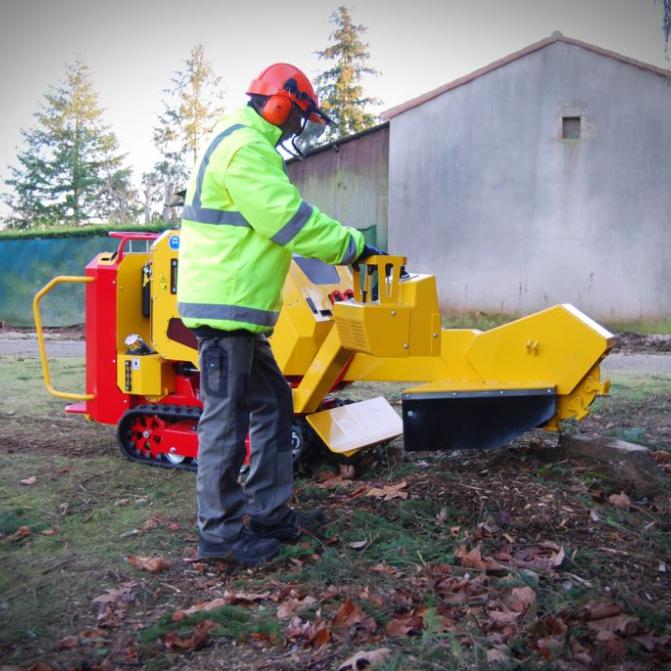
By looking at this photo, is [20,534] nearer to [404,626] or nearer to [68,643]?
[68,643]

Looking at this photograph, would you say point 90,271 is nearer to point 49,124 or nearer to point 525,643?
point 525,643

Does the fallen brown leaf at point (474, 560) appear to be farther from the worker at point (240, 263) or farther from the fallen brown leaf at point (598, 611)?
the worker at point (240, 263)

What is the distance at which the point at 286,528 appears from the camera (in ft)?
13.2

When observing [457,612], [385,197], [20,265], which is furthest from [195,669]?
[20,265]

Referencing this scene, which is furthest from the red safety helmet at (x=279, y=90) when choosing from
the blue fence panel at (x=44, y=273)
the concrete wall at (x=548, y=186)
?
the blue fence panel at (x=44, y=273)

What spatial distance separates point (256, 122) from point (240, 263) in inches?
27.4

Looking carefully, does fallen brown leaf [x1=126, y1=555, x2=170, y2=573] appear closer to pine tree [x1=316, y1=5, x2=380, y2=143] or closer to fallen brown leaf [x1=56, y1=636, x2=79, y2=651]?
fallen brown leaf [x1=56, y1=636, x2=79, y2=651]

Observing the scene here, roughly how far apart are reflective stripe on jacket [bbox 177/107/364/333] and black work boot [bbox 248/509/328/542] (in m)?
0.96

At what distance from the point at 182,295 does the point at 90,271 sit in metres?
2.13

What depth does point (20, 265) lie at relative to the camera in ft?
59.9

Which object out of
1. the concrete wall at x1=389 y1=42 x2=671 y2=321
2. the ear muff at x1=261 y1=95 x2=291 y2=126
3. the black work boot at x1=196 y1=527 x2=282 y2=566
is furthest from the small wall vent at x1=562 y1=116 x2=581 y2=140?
the black work boot at x1=196 y1=527 x2=282 y2=566

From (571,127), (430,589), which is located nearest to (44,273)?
(571,127)

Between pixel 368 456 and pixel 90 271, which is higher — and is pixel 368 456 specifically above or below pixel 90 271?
below

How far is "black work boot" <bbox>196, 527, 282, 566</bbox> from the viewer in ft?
12.2
